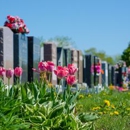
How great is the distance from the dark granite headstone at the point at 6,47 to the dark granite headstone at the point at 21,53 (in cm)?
43

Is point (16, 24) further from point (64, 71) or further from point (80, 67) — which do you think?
point (80, 67)

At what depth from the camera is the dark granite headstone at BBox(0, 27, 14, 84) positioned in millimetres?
12466

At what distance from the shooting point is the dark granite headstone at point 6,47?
12.5m

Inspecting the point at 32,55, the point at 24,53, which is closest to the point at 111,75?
the point at 32,55

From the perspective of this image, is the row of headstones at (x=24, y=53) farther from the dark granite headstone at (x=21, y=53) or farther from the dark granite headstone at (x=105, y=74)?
the dark granite headstone at (x=105, y=74)

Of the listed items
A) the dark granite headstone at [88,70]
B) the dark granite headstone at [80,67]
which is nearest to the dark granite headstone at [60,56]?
the dark granite headstone at [80,67]

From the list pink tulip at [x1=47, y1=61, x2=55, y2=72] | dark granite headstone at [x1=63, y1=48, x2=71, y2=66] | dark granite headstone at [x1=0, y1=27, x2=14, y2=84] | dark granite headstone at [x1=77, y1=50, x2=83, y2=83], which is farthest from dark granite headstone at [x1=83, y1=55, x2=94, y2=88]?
pink tulip at [x1=47, y1=61, x2=55, y2=72]

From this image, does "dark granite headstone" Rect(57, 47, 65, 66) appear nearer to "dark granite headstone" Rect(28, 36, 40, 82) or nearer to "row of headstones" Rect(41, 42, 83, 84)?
"row of headstones" Rect(41, 42, 83, 84)

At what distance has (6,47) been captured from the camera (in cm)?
1269

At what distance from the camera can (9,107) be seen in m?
5.36

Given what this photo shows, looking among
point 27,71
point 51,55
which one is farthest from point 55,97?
point 51,55

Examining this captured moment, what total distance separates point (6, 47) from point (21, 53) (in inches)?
50.2

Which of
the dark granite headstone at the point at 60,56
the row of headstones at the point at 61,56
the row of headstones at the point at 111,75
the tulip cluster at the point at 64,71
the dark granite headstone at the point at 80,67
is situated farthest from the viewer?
the row of headstones at the point at 111,75

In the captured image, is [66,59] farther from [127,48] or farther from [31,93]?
[127,48]
